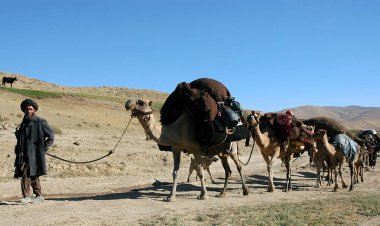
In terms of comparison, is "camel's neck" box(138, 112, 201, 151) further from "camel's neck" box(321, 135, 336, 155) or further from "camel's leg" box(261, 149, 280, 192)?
"camel's neck" box(321, 135, 336, 155)

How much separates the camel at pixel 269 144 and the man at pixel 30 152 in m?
6.55

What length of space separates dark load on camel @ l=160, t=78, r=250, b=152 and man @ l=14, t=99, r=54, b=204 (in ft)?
10.7

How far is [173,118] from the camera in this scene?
41.7 feet

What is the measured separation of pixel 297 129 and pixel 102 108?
38792 mm

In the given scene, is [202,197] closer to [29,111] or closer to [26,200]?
[26,200]

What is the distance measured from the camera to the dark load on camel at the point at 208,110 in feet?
40.0

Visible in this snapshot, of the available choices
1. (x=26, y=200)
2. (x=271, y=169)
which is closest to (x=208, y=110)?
(x=271, y=169)

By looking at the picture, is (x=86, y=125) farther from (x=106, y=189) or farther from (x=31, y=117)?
(x=31, y=117)

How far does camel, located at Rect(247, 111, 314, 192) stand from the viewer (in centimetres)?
1492

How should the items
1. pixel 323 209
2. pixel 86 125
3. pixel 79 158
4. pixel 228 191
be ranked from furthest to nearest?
pixel 86 125 < pixel 79 158 < pixel 228 191 < pixel 323 209

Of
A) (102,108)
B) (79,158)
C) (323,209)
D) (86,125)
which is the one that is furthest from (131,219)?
(102,108)

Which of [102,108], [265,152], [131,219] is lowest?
[131,219]

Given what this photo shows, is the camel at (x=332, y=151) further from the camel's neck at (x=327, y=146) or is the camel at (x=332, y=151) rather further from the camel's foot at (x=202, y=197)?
the camel's foot at (x=202, y=197)

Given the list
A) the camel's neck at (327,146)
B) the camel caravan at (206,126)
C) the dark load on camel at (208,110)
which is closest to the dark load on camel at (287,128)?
the camel caravan at (206,126)
